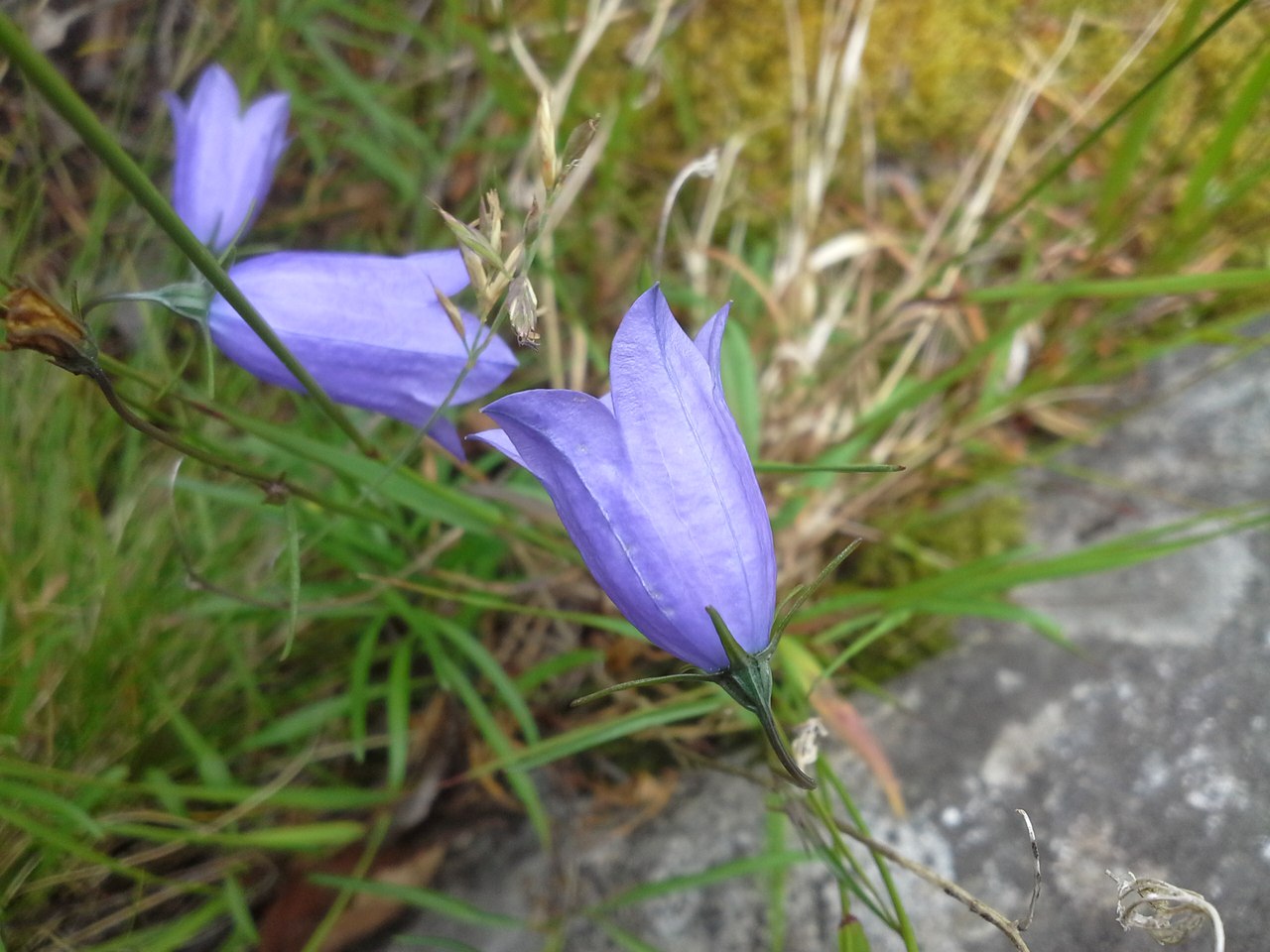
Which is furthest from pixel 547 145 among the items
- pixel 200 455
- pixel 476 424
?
pixel 476 424

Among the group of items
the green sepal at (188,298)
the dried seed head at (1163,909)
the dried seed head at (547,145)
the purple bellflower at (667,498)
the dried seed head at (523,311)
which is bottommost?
the dried seed head at (1163,909)

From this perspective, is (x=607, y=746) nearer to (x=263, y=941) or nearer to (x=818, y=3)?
(x=263, y=941)

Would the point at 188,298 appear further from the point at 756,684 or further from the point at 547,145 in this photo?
the point at 756,684

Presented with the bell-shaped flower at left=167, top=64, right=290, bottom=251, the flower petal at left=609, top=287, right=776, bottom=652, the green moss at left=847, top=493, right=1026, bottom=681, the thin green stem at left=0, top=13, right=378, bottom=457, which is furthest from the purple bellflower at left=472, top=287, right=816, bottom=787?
the green moss at left=847, top=493, right=1026, bottom=681

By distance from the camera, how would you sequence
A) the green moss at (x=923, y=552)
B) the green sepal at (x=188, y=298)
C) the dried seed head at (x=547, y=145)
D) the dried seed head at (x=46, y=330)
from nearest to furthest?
1. the dried seed head at (x=46, y=330)
2. the dried seed head at (x=547, y=145)
3. the green sepal at (x=188, y=298)
4. the green moss at (x=923, y=552)

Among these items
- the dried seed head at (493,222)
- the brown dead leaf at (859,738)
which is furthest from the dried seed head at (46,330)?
the brown dead leaf at (859,738)

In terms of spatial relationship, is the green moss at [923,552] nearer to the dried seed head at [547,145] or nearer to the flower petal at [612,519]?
the flower petal at [612,519]
